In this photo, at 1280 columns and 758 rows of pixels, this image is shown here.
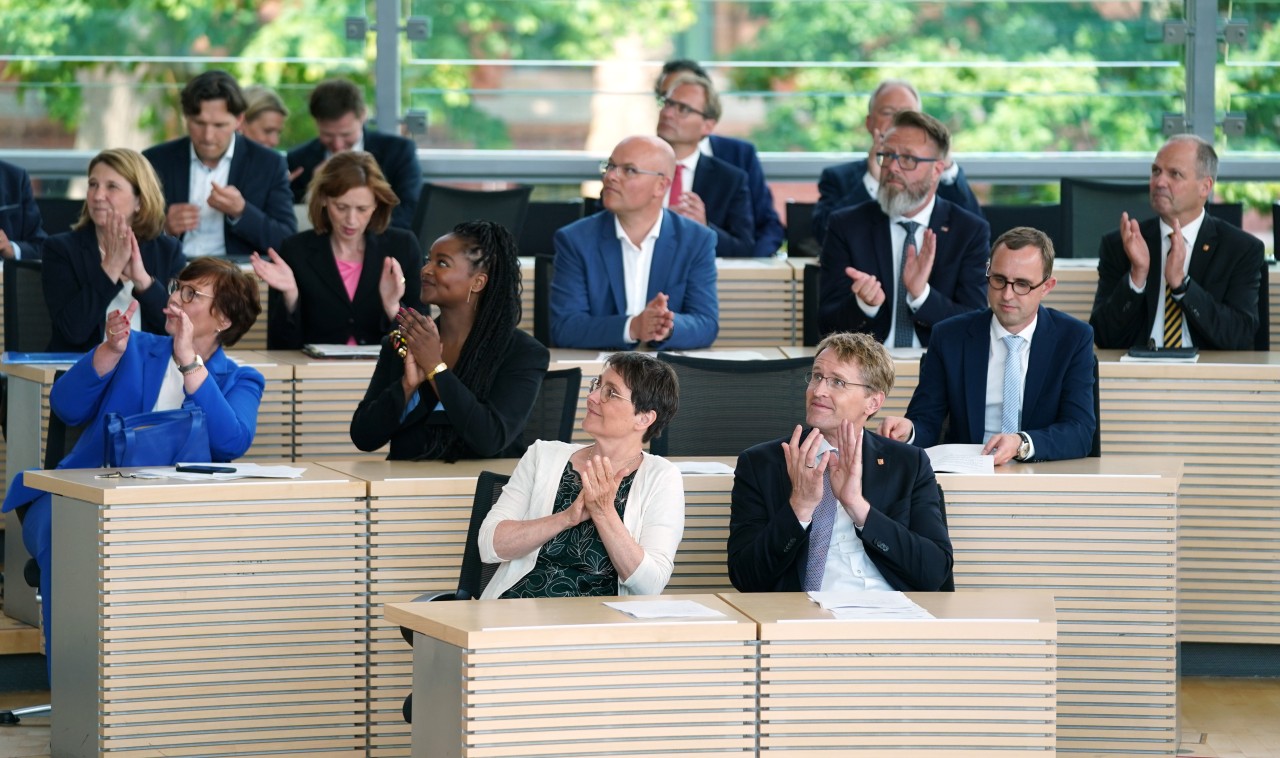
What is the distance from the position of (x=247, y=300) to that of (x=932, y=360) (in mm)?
1955

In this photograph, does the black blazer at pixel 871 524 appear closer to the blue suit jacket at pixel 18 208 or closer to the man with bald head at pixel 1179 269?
the man with bald head at pixel 1179 269

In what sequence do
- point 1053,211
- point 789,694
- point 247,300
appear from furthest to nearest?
point 1053,211 → point 247,300 → point 789,694

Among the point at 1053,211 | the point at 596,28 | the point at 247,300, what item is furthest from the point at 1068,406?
the point at 596,28

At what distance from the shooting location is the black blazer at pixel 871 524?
12.7 ft

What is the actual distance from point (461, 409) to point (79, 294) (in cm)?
194

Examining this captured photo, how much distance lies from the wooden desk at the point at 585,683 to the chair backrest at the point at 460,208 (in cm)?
405

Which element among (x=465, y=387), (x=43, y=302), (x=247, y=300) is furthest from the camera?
(x=43, y=302)

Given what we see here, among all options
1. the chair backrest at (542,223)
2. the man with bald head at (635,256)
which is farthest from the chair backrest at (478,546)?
the chair backrest at (542,223)

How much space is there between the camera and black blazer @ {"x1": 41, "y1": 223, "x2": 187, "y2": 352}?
5.80 metres

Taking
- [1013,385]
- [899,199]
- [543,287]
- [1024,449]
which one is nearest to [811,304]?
[899,199]

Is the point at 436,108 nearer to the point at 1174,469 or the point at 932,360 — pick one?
the point at 932,360

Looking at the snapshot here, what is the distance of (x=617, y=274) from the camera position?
6105 mm

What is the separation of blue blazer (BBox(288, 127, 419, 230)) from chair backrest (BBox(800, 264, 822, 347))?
230cm

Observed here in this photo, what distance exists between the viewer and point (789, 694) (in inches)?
133
